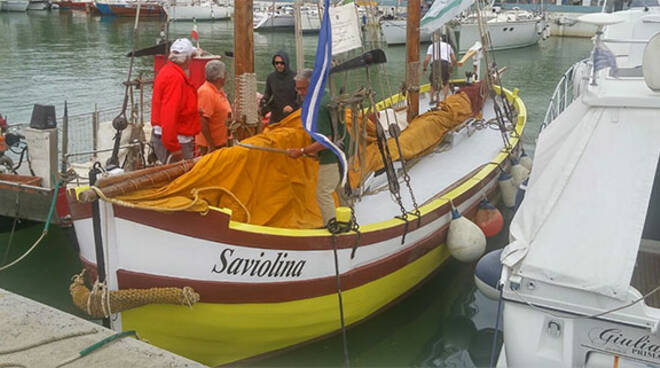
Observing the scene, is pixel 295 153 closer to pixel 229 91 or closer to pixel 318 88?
pixel 318 88

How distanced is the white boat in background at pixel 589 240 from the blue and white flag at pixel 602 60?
0.82ft

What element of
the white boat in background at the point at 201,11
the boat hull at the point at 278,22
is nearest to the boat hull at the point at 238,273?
the boat hull at the point at 278,22

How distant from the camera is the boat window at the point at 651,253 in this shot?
19.5 ft

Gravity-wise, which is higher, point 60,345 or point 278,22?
point 278,22

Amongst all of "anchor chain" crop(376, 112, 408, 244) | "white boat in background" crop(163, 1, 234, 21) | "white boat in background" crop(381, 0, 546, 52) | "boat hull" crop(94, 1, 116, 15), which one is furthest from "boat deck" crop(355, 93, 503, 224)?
"boat hull" crop(94, 1, 116, 15)

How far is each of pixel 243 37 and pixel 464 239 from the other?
3444 mm

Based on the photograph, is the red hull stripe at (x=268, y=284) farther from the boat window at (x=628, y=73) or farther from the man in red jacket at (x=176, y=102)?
the boat window at (x=628, y=73)

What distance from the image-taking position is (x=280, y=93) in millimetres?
7934

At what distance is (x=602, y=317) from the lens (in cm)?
468

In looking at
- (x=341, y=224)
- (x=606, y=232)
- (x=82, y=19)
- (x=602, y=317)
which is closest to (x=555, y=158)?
(x=606, y=232)

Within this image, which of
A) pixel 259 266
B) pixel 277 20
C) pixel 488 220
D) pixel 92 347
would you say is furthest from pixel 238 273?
pixel 277 20

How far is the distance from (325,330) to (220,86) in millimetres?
3138

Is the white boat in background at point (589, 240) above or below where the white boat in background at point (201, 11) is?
below

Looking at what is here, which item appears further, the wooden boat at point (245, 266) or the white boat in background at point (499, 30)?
the white boat in background at point (499, 30)
